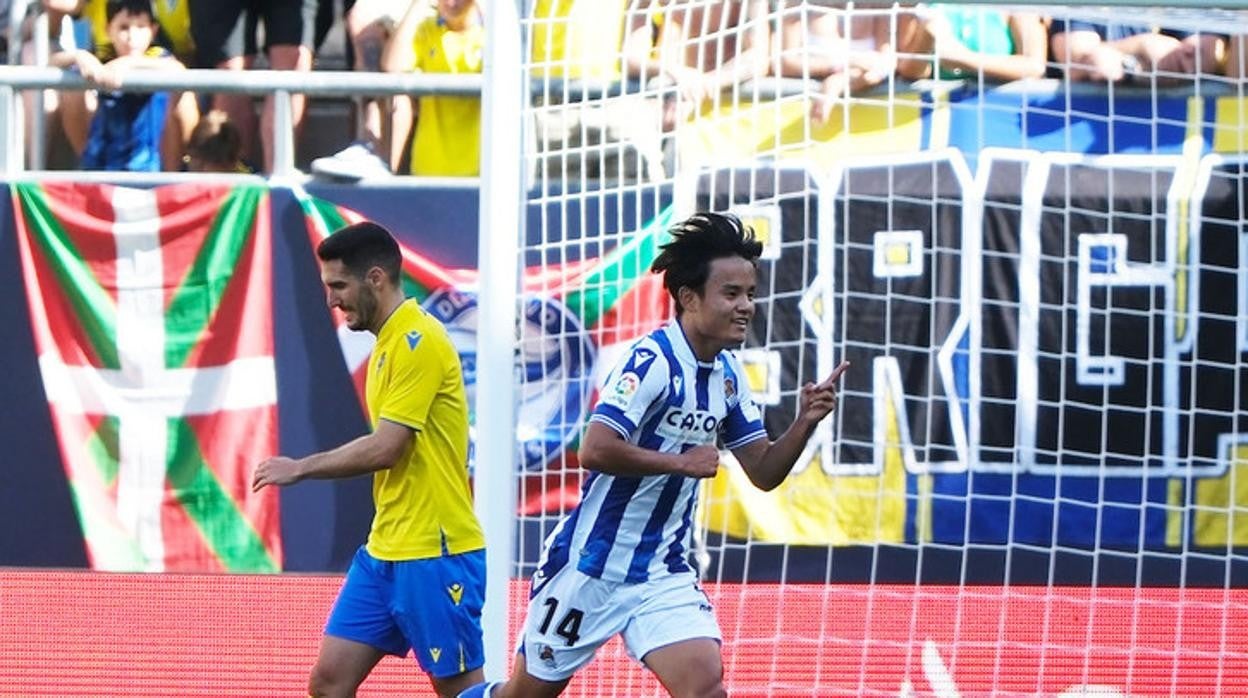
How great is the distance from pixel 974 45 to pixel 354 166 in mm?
2700

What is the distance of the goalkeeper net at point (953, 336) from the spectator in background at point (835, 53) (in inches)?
0.6

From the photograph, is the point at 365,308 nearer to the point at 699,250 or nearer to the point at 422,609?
the point at 422,609

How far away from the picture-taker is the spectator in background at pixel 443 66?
866cm

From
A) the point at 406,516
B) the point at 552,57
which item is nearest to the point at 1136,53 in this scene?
the point at 552,57

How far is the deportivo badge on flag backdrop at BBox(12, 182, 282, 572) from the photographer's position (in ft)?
27.6

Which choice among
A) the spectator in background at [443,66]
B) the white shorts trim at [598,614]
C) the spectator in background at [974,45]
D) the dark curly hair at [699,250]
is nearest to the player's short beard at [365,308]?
the dark curly hair at [699,250]

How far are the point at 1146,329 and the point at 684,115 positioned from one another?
2220mm

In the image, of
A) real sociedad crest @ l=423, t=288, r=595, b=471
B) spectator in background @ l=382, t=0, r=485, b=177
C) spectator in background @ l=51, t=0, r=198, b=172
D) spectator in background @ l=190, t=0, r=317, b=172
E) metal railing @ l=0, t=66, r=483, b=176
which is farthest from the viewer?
spectator in background @ l=190, t=0, r=317, b=172

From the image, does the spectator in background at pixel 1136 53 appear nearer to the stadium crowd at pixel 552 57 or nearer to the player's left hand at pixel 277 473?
the stadium crowd at pixel 552 57

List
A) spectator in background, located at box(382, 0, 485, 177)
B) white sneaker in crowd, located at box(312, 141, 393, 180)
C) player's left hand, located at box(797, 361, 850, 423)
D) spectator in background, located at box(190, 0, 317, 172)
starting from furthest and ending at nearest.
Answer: spectator in background, located at box(190, 0, 317, 172) < spectator in background, located at box(382, 0, 485, 177) < white sneaker in crowd, located at box(312, 141, 393, 180) < player's left hand, located at box(797, 361, 850, 423)

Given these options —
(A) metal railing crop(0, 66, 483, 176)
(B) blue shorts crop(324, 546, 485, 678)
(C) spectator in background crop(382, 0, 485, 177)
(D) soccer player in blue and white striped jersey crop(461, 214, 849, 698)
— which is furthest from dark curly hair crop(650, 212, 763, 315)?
(C) spectator in background crop(382, 0, 485, 177)

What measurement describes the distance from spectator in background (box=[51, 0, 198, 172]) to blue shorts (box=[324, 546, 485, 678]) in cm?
393

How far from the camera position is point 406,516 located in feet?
18.0

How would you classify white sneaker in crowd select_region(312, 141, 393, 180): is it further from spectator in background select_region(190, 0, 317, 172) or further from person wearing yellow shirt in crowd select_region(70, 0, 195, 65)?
person wearing yellow shirt in crowd select_region(70, 0, 195, 65)
